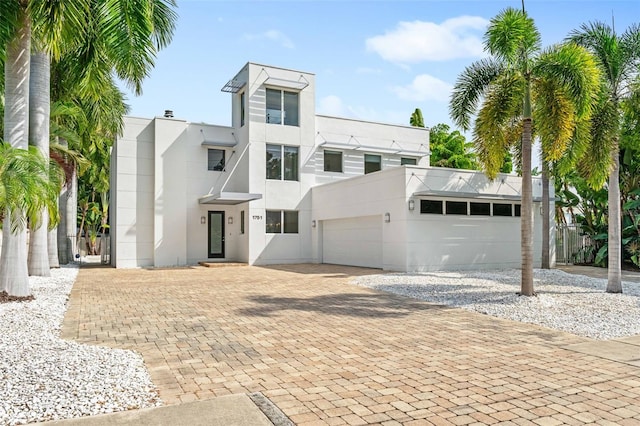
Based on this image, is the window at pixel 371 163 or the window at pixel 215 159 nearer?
the window at pixel 215 159

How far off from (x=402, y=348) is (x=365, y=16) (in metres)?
8.84

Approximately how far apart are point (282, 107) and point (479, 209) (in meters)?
9.58

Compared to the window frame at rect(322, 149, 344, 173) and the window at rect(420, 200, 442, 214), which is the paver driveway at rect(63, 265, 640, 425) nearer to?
the window at rect(420, 200, 442, 214)

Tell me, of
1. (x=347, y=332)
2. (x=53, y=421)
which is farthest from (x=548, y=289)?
(x=53, y=421)

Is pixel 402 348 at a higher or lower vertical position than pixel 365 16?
lower

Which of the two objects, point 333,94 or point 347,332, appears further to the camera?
point 333,94

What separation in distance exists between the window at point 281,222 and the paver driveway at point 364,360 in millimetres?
10910

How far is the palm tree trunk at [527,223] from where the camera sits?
10078mm

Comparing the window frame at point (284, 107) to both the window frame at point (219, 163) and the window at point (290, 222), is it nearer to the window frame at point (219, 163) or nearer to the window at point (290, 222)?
the window frame at point (219, 163)

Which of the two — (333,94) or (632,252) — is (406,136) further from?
(632,252)

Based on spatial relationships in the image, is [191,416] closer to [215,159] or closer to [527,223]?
[527,223]

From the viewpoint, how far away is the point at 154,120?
20.3 m

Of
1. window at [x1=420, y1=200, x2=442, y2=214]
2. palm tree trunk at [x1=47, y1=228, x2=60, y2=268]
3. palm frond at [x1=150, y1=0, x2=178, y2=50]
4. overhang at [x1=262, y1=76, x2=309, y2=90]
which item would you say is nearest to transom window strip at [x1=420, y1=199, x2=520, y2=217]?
window at [x1=420, y1=200, x2=442, y2=214]

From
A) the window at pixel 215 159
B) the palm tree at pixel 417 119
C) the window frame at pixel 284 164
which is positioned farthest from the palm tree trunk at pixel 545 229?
the palm tree at pixel 417 119
